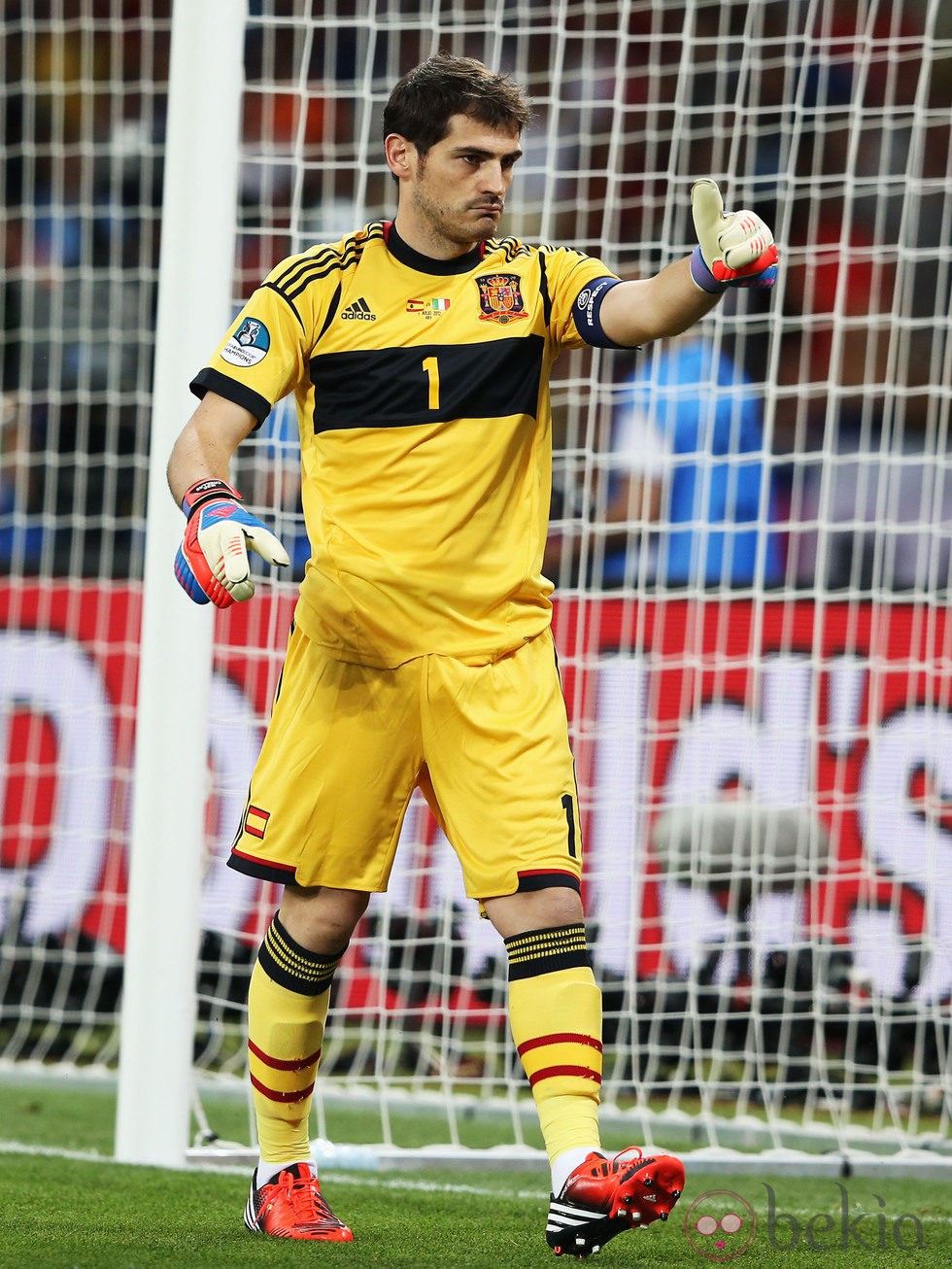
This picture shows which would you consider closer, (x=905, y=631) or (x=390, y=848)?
(x=390, y=848)

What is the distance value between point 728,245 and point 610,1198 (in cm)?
143

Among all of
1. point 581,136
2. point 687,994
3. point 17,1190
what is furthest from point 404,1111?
point 581,136

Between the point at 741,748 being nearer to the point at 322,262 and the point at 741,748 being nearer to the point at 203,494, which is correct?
the point at 322,262

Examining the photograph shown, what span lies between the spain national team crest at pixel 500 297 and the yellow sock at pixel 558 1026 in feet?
3.41

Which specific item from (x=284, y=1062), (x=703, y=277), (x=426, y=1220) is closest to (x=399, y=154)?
(x=703, y=277)

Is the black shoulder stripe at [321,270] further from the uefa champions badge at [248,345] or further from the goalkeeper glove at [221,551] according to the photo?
the goalkeeper glove at [221,551]

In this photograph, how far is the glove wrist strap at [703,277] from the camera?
273cm

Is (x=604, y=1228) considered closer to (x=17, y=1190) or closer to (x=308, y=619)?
(x=308, y=619)

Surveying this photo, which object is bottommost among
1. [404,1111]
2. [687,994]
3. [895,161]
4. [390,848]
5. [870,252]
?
[404,1111]

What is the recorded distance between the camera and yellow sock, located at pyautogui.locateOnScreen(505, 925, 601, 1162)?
2703 mm

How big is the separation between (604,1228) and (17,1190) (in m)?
1.45

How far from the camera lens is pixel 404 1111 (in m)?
5.30

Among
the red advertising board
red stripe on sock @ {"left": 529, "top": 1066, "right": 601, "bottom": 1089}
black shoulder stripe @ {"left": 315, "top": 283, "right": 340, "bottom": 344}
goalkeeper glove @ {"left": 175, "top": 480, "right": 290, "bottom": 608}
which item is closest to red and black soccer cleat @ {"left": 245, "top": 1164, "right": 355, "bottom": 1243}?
red stripe on sock @ {"left": 529, "top": 1066, "right": 601, "bottom": 1089}

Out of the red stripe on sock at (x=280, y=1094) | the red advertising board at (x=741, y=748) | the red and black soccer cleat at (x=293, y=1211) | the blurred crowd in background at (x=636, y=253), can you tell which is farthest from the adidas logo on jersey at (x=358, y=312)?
the red advertising board at (x=741, y=748)
